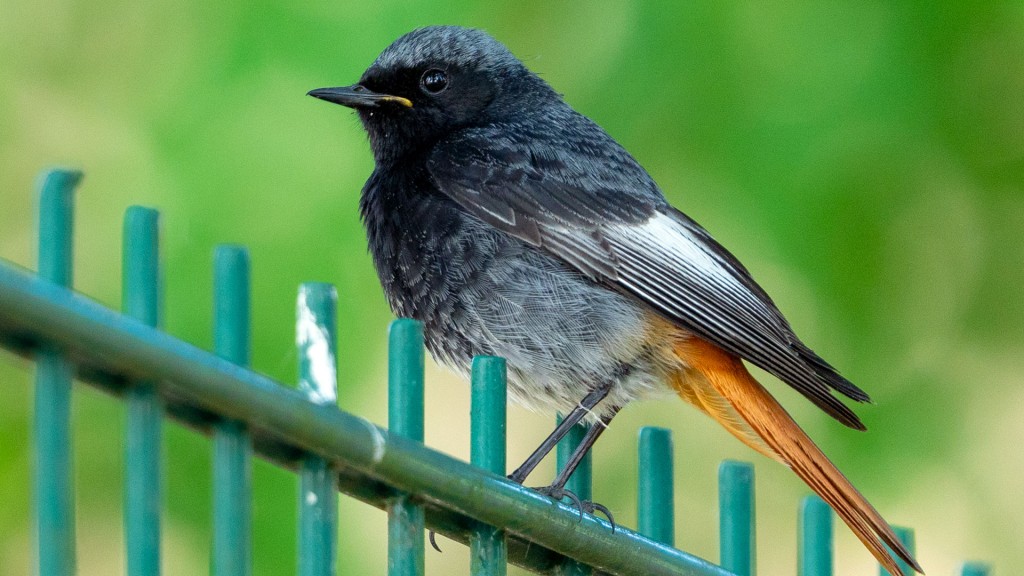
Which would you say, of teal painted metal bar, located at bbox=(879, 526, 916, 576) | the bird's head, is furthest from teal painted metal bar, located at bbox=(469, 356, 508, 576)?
the bird's head

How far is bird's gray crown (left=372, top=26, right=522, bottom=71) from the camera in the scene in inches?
178

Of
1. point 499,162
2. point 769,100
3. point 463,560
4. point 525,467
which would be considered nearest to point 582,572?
point 525,467

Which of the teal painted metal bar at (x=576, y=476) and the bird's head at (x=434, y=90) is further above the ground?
the bird's head at (x=434, y=90)

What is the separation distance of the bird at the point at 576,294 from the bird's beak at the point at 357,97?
60mm

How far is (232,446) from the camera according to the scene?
6.04 ft

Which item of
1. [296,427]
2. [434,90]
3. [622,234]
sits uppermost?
[434,90]

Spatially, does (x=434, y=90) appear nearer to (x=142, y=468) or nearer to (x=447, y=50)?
(x=447, y=50)

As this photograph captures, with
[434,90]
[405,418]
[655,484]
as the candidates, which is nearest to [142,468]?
[405,418]

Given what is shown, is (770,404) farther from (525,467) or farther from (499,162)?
(499,162)

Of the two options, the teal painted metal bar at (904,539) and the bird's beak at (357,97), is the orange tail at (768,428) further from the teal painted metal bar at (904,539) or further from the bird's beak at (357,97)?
the bird's beak at (357,97)

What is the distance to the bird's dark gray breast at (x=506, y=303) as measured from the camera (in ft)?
12.7

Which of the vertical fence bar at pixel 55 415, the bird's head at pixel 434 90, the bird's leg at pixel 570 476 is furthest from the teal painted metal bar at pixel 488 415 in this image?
the bird's head at pixel 434 90

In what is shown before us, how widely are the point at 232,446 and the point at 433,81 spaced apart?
283 centimetres

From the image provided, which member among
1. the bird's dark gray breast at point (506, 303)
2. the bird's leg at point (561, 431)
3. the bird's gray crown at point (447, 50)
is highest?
the bird's gray crown at point (447, 50)
